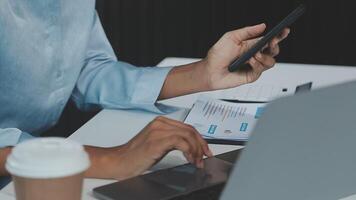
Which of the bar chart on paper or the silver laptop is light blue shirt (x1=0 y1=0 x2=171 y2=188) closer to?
the bar chart on paper

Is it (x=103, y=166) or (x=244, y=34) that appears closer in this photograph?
(x=103, y=166)

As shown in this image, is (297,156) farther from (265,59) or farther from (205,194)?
(265,59)

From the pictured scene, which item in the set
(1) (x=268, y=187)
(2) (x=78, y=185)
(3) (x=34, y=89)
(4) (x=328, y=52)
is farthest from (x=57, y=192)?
(4) (x=328, y=52)

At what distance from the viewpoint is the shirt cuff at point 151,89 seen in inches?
55.7

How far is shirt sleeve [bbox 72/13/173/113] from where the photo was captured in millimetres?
1437

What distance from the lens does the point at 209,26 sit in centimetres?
325

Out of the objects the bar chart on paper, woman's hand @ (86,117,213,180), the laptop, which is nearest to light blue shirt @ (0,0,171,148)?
the bar chart on paper

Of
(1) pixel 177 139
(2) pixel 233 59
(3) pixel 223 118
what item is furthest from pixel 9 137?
(2) pixel 233 59

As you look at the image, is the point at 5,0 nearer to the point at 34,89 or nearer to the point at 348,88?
the point at 34,89

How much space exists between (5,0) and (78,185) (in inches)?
26.8

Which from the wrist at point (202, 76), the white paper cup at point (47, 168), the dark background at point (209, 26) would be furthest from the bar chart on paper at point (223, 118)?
the dark background at point (209, 26)

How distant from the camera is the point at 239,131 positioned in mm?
1205

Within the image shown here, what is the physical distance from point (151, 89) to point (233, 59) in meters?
0.20

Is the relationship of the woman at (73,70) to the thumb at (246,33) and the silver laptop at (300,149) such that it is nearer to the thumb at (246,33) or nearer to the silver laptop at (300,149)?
the thumb at (246,33)
